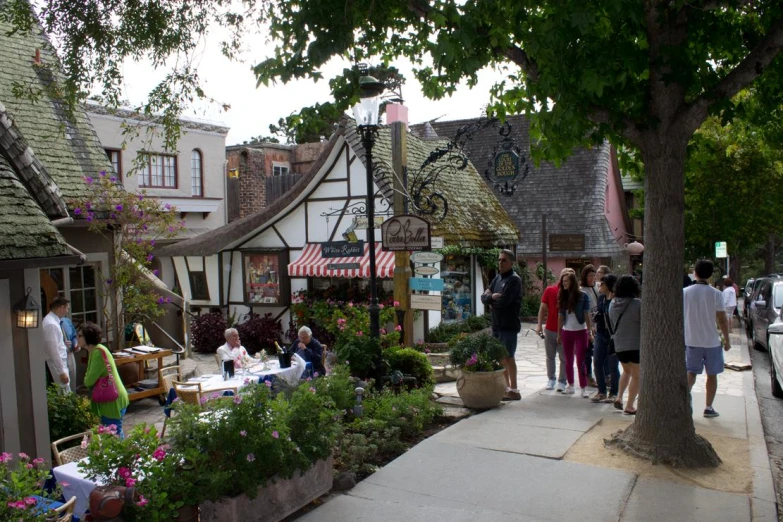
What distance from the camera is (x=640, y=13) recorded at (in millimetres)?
5754

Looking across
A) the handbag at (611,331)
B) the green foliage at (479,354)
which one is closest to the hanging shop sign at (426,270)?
the green foliage at (479,354)

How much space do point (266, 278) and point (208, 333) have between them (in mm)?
1884

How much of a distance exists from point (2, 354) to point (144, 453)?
9.02ft

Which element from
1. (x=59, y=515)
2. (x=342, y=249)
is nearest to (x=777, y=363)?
(x=342, y=249)

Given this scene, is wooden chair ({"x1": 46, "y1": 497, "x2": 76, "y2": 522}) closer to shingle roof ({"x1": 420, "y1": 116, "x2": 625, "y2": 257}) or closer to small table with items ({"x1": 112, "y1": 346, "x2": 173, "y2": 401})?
small table with items ({"x1": 112, "y1": 346, "x2": 173, "y2": 401})

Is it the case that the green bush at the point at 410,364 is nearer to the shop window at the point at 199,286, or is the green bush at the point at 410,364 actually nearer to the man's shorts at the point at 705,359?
the man's shorts at the point at 705,359

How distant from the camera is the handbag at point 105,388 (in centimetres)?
724

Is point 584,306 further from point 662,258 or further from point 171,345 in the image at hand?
point 171,345

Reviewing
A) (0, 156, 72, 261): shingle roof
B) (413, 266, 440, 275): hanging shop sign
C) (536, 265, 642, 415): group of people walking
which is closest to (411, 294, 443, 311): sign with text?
(413, 266, 440, 275): hanging shop sign

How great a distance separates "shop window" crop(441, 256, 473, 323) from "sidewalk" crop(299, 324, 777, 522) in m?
8.19

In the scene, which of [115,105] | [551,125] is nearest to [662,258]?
[551,125]

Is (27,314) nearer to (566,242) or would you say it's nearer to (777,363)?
(777,363)

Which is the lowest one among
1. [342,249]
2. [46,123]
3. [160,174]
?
[342,249]

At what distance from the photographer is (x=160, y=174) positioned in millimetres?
21703
